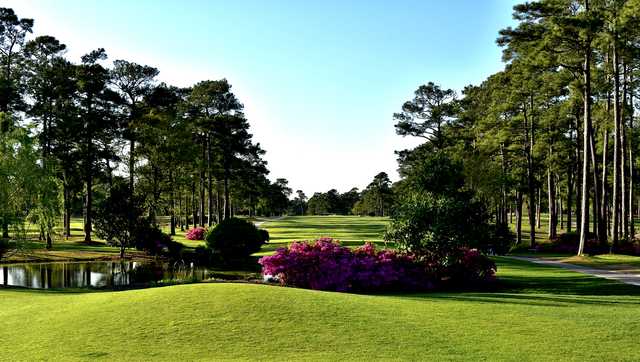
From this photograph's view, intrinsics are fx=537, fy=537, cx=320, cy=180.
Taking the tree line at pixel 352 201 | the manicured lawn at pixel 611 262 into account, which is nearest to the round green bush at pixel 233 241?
the manicured lawn at pixel 611 262

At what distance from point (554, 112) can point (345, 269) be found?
33.0 meters

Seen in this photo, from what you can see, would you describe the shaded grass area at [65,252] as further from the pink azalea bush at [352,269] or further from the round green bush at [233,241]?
the pink azalea bush at [352,269]

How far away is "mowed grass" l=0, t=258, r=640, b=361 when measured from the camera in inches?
347

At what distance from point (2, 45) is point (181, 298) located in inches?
1544

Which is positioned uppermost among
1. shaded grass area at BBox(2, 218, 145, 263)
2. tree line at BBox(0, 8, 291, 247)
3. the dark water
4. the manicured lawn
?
tree line at BBox(0, 8, 291, 247)

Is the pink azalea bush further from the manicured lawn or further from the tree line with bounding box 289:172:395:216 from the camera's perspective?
the tree line with bounding box 289:172:395:216

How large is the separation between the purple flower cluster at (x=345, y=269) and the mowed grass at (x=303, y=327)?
17.6ft

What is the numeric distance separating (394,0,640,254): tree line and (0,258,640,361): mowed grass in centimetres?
1177

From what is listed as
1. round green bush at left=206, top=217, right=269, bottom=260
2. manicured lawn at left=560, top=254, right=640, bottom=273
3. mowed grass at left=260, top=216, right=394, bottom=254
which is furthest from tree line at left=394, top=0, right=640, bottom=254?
round green bush at left=206, top=217, right=269, bottom=260

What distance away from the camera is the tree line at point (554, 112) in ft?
105

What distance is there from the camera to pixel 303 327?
10.5 meters

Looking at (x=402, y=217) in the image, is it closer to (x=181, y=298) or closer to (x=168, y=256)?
(x=181, y=298)

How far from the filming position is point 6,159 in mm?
24469

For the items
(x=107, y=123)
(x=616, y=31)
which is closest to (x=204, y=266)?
(x=107, y=123)
